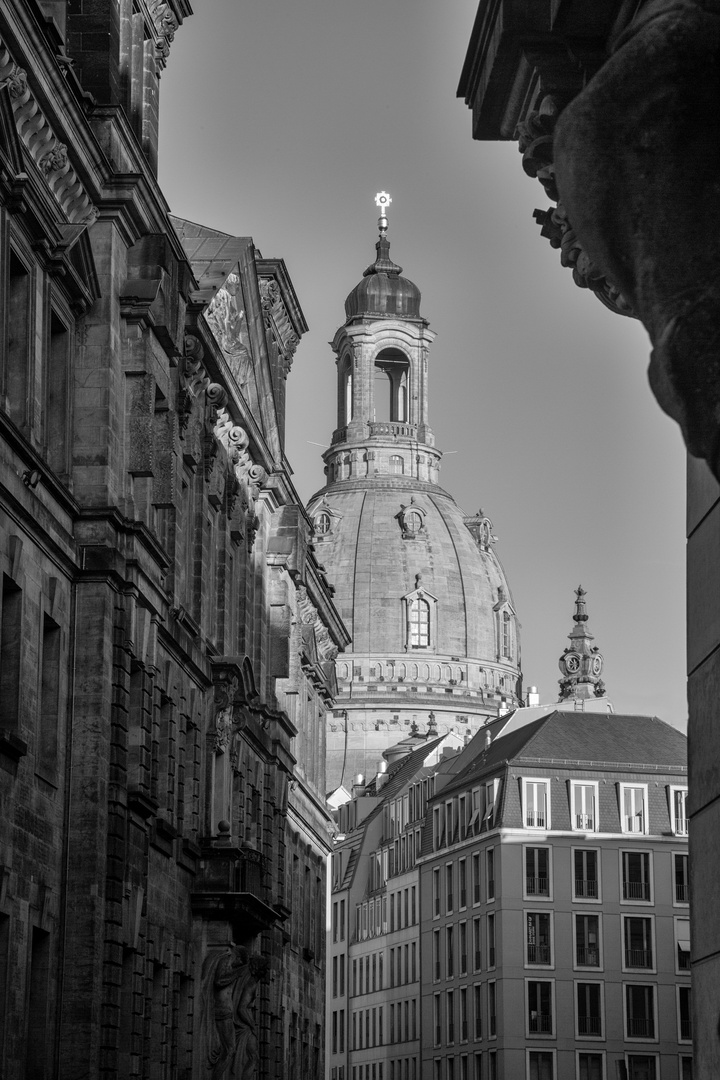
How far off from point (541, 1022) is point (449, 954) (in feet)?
39.2

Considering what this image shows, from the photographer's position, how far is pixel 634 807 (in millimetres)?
103875

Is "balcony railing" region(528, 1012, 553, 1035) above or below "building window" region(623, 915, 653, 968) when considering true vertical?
below

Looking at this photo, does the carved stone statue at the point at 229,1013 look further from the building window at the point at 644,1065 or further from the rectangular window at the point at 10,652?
the building window at the point at 644,1065

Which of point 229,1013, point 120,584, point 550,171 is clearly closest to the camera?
point 550,171

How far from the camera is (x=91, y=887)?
36.6 metres

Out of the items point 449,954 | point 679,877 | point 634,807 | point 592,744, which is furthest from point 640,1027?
point 592,744

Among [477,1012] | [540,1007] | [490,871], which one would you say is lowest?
[540,1007]

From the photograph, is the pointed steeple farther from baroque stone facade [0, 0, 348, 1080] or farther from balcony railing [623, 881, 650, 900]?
baroque stone facade [0, 0, 348, 1080]

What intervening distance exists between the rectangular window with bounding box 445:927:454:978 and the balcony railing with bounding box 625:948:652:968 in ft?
40.4

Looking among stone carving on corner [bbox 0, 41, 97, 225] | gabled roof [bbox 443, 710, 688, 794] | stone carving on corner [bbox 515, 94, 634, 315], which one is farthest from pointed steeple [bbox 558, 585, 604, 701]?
stone carving on corner [bbox 515, 94, 634, 315]

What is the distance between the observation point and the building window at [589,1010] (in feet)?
322

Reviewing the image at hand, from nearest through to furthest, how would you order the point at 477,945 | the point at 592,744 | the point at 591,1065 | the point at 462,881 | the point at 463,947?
the point at 591,1065 → the point at 477,945 → the point at 463,947 → the point at 592,744 → the point at 462,881

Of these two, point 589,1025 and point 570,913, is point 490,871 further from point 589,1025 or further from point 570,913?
point 589,1025

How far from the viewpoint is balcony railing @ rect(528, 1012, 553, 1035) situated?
323 ft
